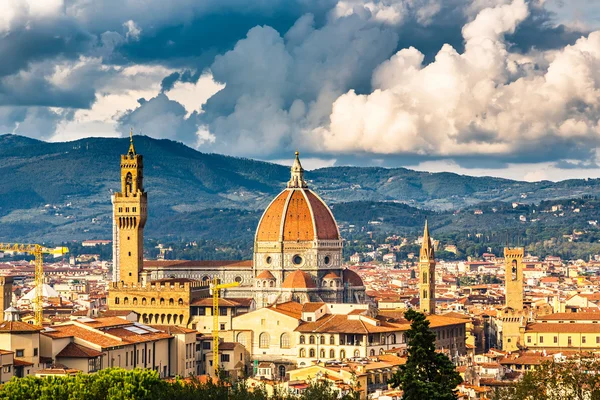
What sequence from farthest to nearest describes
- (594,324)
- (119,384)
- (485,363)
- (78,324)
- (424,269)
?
(424,269) → (594,324) → (485,363) → (78,324) → (119,384)

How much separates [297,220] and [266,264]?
3370 mm

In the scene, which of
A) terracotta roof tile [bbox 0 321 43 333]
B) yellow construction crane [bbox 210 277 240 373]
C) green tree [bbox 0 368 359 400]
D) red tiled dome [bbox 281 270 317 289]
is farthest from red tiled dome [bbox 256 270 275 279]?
green tree [bbox 0 368 359 400]

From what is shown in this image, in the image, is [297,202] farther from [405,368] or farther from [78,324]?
[405,368]

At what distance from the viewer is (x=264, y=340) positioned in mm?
88000

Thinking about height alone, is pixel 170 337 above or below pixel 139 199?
below

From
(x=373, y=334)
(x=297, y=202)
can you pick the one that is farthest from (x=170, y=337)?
(x=297, y=202)

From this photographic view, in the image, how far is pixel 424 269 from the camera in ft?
338

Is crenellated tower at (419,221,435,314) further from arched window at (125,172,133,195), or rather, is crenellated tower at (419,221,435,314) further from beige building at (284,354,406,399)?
beige building at (284,354,406,399)

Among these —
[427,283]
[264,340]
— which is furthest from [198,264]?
[264,340]

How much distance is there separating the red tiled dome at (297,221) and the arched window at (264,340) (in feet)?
42.8

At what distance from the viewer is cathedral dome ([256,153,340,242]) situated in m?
100

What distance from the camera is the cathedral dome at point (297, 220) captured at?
100 metres

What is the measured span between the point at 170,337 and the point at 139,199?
21465 mm

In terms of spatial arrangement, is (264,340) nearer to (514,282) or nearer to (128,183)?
(128,183)
